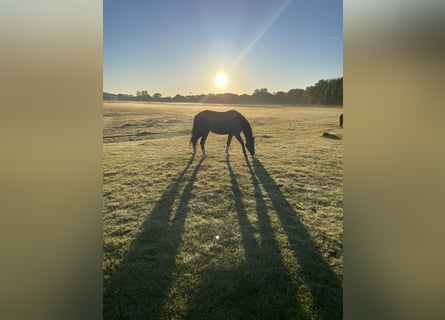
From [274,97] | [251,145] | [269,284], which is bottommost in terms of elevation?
[269,284]

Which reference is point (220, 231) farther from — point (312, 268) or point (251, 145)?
point (251, 145)

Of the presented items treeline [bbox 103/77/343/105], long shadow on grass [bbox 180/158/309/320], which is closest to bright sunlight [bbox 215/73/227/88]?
treeline [bbox 103/77/343/105]

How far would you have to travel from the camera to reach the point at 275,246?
163 centimetres

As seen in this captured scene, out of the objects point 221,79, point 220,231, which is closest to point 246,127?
point 221,79

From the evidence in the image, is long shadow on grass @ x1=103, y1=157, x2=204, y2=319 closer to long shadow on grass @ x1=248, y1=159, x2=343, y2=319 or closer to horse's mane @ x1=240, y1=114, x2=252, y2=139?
long shadow on grass @ x1=248, y1=159, x2=343, y2=319

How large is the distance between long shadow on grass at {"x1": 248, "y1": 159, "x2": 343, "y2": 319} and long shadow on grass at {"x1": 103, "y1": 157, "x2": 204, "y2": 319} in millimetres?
615

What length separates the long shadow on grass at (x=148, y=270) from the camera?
1.12 m

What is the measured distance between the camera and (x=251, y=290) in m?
1.23

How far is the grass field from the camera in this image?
117 cm

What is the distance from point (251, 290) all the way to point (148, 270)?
1.64 ft

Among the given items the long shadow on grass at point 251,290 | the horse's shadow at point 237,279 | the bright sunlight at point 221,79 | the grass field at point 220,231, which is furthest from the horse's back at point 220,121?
the long shadow on grass at point 251,290

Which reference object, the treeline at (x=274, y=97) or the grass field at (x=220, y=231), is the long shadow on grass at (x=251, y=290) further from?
the treeline at (x=274, y=97)
